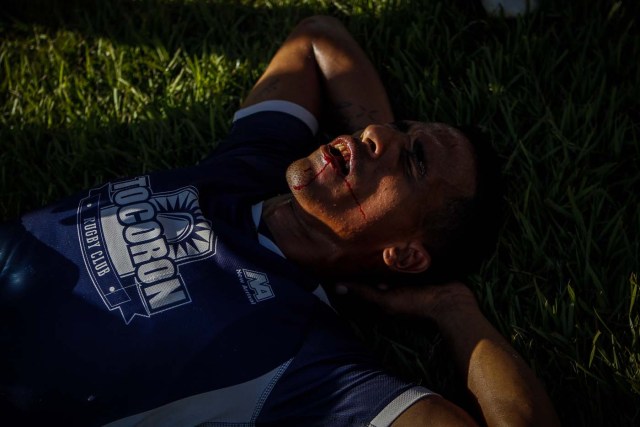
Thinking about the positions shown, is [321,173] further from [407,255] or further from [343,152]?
[407,255]

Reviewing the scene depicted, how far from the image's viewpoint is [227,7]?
3404 mm

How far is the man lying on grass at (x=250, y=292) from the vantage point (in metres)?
1.93

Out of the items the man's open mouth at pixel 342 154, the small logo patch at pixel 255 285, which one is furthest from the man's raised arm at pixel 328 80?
the small logo patch at pixel 255 285

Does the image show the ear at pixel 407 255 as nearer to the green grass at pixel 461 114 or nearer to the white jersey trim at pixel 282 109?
the green grass at pixel 461 114

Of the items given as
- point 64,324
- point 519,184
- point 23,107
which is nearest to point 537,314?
point 519,184

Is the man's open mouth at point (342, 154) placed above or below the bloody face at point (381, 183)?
above

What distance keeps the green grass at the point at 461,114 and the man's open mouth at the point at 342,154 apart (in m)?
0.65

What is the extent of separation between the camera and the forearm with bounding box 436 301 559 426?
1946mm

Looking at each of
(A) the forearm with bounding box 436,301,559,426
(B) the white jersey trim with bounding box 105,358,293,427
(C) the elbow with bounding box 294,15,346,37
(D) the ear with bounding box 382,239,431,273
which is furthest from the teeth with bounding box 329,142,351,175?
(C) the elbow with bounding box 294,15,346,37

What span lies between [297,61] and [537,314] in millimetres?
1433

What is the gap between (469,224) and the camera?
2.25m

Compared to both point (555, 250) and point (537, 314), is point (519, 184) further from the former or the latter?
point (537, 314)

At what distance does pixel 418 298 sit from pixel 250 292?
63 centimetres

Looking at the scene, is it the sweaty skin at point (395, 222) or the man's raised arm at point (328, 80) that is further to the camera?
the man's raised arm at point (328, 80)
